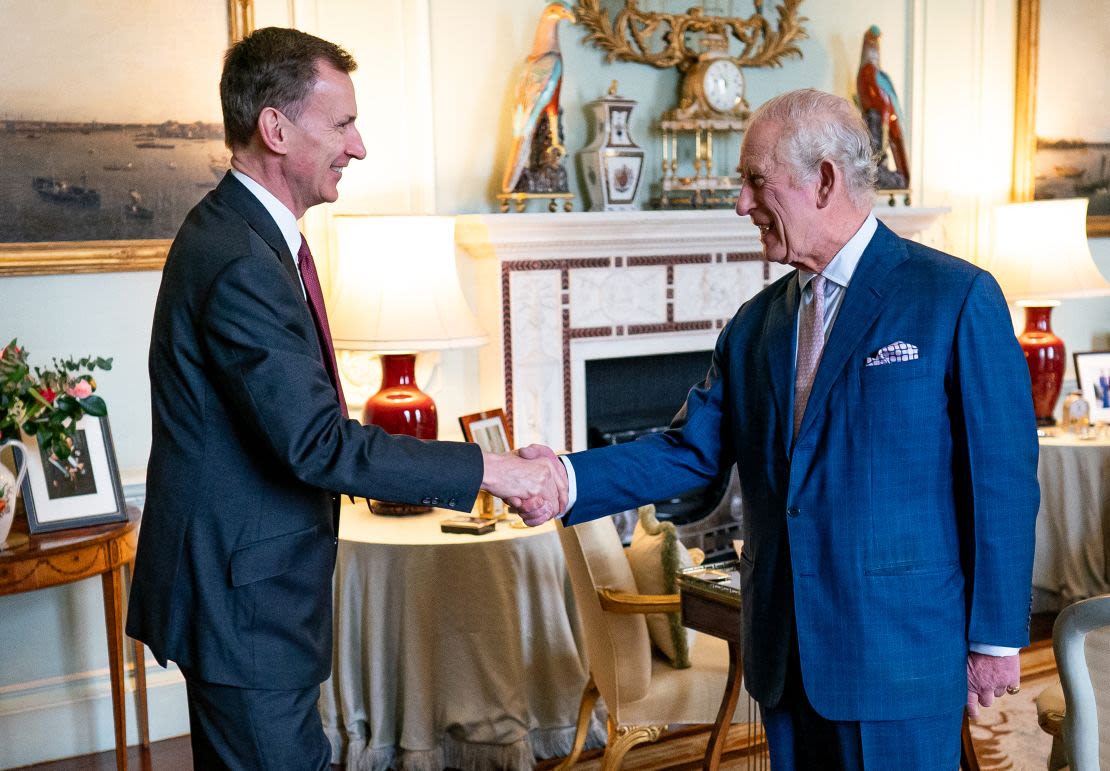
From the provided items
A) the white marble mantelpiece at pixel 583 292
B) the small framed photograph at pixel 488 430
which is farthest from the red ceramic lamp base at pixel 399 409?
the white marble mantelpiece at pixel 583 292

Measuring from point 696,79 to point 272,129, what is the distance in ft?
9.94

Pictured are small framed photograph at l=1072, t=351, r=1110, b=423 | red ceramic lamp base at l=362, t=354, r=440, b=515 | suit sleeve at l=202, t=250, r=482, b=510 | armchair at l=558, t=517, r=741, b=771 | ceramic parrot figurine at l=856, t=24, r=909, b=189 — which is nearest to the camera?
suit sleeve at l=202, t=250, r=482, b=510

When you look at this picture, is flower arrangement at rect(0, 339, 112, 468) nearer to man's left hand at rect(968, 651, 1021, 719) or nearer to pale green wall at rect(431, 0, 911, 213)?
pale green wall at rect(431, 0, 911, 213)

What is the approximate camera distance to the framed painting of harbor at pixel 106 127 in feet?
12.0

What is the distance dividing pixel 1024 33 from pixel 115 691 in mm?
4822

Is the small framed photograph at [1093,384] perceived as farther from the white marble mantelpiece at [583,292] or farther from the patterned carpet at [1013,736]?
the patterned carpet at [1013,736]

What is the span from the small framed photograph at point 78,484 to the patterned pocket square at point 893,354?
236 centimetres

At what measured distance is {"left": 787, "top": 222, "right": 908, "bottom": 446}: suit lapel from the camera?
6.31ft

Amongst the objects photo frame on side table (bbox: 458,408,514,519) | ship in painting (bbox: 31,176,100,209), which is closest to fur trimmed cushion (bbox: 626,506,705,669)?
photo frame on side table (bbox: 458,408,514,519)

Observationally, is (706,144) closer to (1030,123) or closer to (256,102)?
(1030,123)

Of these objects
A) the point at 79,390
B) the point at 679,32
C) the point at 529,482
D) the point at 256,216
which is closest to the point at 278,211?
the point at 256,216

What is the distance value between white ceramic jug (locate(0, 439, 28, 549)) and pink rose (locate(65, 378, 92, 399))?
0.19 m

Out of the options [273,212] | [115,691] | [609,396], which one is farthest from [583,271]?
[273,212]

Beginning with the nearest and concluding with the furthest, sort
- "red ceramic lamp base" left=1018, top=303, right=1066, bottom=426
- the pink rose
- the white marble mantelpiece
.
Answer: the pink rose → the white marble mantelpiece → "red ceramic lamp base" left=1018, top=303, right=1066, bottom=426
